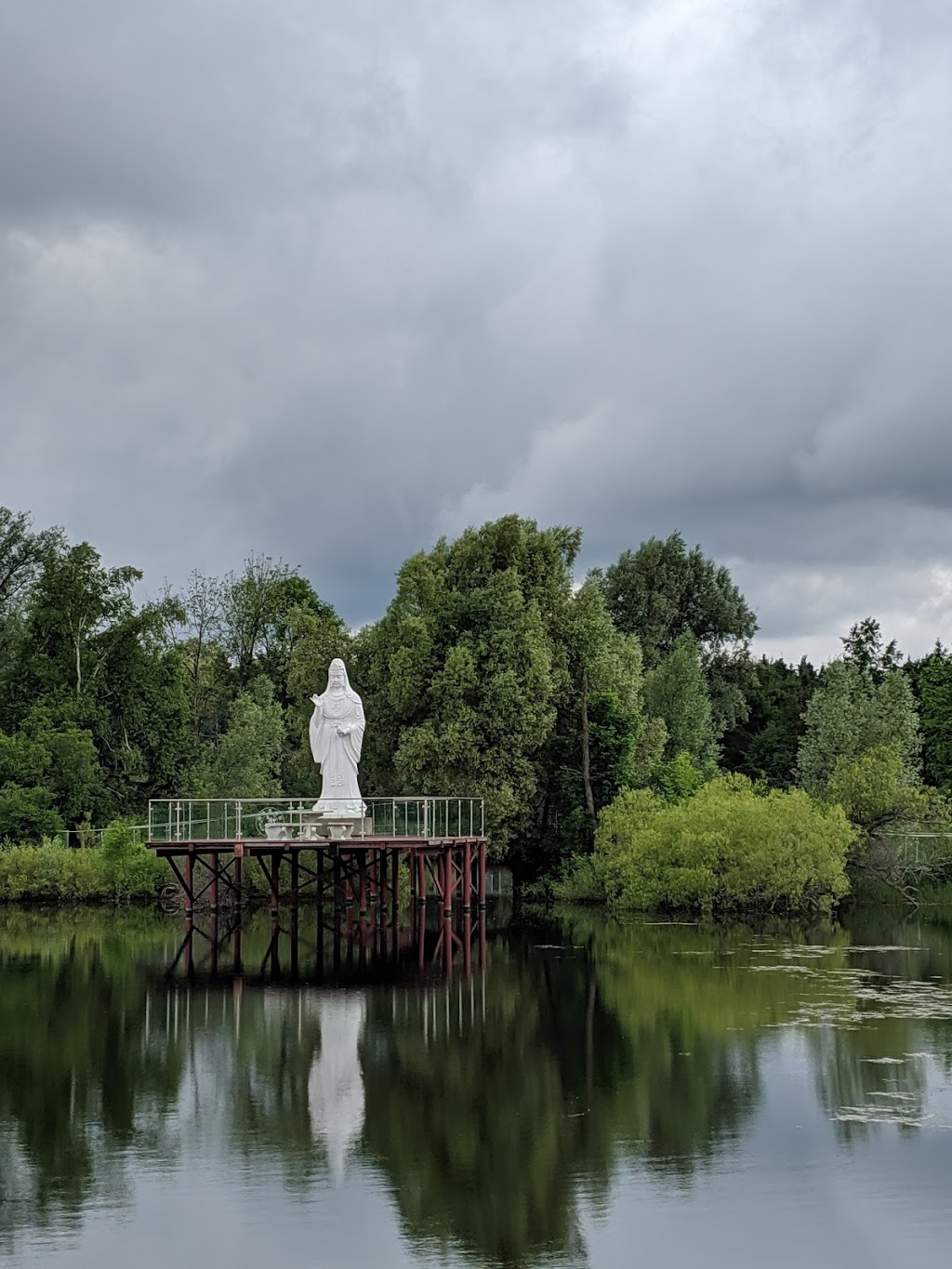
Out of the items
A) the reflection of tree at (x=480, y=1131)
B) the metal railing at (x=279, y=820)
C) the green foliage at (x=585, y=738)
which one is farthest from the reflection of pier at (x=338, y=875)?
the reflection of tree at (x=480, y=1131)

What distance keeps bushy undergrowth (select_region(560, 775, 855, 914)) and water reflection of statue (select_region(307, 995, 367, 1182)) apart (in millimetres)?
15957

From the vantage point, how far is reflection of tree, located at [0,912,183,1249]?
13.7 metres

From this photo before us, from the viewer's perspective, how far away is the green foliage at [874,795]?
42.7m

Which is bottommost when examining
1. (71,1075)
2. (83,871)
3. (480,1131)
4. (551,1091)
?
(480,1131)

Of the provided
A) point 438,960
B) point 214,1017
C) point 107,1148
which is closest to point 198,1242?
point 107,1148

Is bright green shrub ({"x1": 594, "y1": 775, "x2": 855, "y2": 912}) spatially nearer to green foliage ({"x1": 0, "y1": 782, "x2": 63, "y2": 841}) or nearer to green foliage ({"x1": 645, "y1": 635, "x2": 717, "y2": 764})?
green foliage ({"x1": 0, "y1": 782, "x2": 63, "y2": 841})

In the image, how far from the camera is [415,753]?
42375mm

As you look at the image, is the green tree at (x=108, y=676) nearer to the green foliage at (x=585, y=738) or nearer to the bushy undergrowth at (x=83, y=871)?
the bushy undergrowth at (x=83, y=871)

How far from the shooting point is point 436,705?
43.5m

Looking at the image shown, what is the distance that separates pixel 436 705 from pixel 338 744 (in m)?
9.86

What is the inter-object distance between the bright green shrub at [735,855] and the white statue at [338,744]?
30.1 ft

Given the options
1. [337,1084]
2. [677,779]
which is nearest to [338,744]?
[677,779]

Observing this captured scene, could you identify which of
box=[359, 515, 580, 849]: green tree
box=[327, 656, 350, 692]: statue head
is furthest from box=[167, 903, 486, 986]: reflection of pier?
box=[327, 656, 350, 692]: statue head

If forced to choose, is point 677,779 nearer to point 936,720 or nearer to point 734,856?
point 734,856
